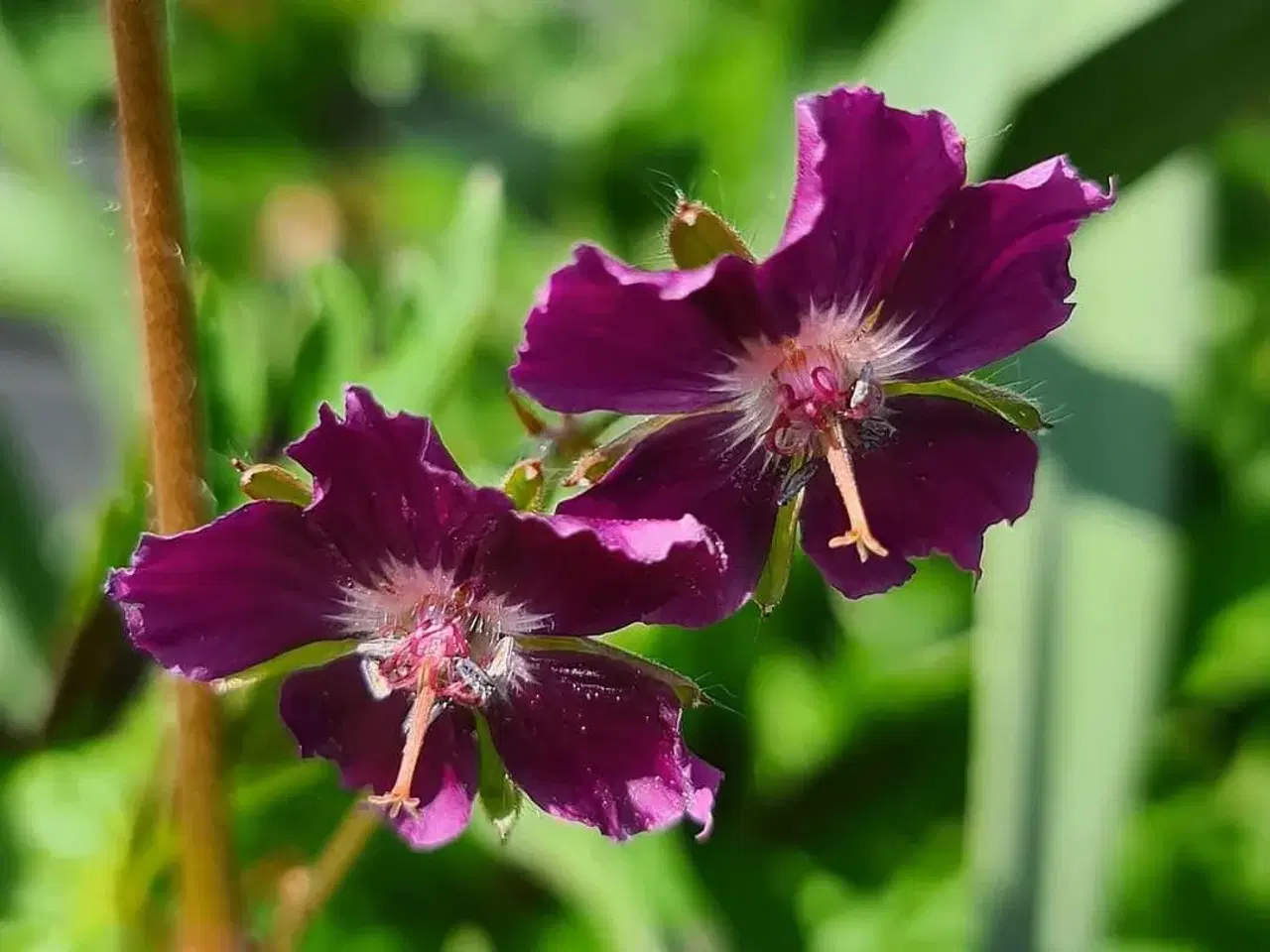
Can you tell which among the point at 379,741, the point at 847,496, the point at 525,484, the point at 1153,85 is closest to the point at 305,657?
the point at 379,741

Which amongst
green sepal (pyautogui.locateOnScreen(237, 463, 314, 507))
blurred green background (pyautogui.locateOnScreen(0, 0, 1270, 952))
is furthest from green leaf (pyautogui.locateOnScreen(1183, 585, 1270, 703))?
green sepal (pyautogui.locateOnScreen(237, 463, 314, 507))

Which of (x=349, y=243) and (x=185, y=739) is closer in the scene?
(x=185, y=739)

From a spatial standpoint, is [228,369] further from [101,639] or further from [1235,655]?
[1235,655]

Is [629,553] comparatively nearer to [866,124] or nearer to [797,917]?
[866,124]

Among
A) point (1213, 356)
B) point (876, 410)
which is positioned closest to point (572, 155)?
point (1213, 356)

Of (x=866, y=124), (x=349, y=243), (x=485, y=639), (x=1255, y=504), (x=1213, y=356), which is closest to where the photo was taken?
(x=866, y=124)

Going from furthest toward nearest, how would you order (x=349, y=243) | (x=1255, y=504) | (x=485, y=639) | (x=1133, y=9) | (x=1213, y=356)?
(x=349, y=243) < (x=1213, y=356) < (x=1255, y=504) < (x=1133, y=9) < (x=485, y=639)

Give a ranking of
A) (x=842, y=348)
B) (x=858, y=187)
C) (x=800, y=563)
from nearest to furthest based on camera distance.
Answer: (x=858, y=187) → (x=842, y=348) → (x=800, y=563)
